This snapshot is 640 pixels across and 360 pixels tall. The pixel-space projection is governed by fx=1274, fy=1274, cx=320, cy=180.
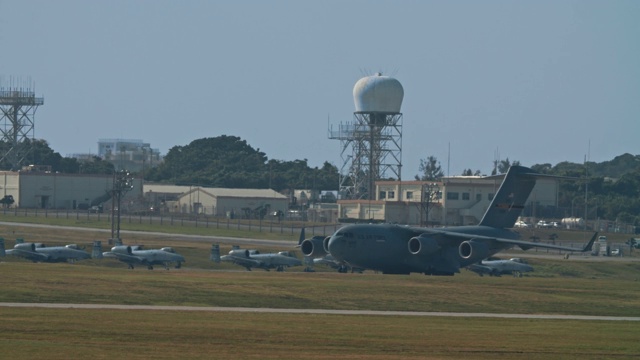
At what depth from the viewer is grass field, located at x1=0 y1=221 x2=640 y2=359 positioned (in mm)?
31938

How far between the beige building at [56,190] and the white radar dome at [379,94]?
3009 cm

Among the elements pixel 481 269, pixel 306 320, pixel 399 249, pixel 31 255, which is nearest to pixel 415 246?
pixel 399 249

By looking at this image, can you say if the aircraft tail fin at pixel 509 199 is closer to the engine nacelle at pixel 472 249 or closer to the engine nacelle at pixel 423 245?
the engine nacelle at pixel 472 249

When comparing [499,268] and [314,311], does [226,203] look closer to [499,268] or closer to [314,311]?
[499,268]

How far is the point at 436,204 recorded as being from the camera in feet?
440

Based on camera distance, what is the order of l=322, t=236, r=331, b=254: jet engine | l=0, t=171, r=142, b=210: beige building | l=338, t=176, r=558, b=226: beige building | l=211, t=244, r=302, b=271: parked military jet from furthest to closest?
l=0, t=171, r=142, b=210: beige building
l=338, t=176, r=558, b=226: beige building
l=211, t=244, r=302, b=271: parked military jet
l=322, t=236, r=331, b=254: jet engine

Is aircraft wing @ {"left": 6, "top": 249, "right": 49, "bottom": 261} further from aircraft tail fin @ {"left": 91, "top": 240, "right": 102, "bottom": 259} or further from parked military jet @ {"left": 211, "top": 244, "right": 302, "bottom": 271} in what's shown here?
parked military jet @ {"left": 211, "top": 244, "right": 302, "bottom": 271}

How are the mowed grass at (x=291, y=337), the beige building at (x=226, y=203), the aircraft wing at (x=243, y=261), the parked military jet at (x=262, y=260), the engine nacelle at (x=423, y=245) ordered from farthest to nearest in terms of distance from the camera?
1. the beige building at (x=226, y=203)
2. the aircraft wing at (x=243, y=261)
3. the parked military jet at (x=262, y=260)
4. the engine nacelle at (x=423, y=245)
5. the mowed grass at (x=291, y=337)

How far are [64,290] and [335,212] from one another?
337 feet

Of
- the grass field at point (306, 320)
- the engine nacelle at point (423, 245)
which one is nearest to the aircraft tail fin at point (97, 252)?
the grass field at point (306, 320)

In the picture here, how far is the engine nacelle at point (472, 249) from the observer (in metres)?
63.0

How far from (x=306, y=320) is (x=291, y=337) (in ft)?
16.4

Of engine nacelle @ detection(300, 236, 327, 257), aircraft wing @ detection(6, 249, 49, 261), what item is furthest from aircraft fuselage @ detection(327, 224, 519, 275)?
aircraft wing @ detection(6, 249, 49, 261)

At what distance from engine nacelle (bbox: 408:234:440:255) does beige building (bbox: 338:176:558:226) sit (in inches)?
2533
